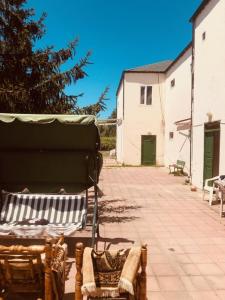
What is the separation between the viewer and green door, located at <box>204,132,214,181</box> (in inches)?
553

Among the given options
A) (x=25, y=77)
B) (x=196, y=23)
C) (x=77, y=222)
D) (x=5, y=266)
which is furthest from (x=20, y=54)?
(x=196, y=23)

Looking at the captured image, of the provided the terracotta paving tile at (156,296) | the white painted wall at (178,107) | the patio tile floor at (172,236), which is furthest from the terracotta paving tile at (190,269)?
the white painted wall at (178,107)

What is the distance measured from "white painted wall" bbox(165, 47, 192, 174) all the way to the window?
1.44m

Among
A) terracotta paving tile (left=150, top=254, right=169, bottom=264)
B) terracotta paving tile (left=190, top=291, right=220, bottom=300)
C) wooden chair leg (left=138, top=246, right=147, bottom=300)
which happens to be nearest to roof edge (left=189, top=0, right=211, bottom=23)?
terracotta paving tile (left=150, top=254, right=169, bottom=264)

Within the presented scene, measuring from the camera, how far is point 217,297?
16.0 feet

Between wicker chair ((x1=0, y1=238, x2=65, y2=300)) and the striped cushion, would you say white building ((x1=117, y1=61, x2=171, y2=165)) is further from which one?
wicker chair ((x1=0, y1=238, x2=65, y2=300))

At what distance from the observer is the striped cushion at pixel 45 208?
7.08 m

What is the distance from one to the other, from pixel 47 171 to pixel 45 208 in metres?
0.83

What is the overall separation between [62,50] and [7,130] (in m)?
3.28

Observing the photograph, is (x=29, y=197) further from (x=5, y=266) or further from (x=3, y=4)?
(x=3, y=4)

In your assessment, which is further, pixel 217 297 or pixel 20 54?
pixel 20 54

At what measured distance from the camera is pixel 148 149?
27.9m

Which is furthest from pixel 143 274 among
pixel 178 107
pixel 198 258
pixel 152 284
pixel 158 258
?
pixel 178 107

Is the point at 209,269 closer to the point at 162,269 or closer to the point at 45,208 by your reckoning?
the point at 162,269
